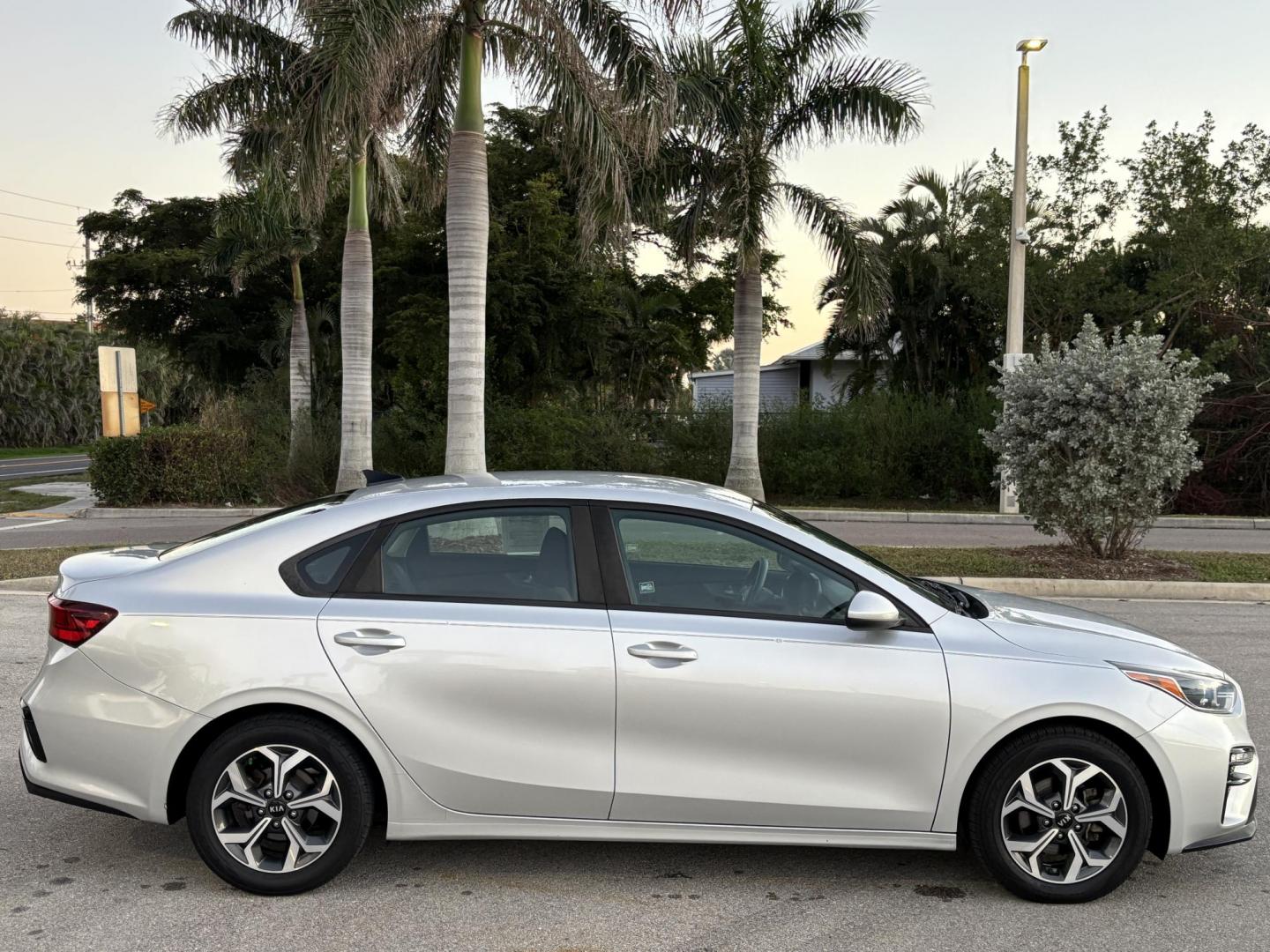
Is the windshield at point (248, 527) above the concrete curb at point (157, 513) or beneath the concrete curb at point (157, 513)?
above

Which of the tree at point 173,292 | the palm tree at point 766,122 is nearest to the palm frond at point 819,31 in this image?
the palm tree at point 766,122

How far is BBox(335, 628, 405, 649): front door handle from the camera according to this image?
3783mm

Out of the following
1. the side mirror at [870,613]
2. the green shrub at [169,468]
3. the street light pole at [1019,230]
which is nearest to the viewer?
the side mirror at [870,613]

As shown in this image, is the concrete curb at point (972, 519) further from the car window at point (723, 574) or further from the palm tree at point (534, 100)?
the car window at point (723, 574)

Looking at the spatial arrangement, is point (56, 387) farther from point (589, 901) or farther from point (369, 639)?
point (589, 901)

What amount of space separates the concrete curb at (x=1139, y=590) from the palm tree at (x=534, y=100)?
601 centimetres

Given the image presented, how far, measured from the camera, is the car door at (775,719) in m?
3.76

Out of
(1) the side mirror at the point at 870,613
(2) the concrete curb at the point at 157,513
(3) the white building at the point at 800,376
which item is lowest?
(2) the concrete curb at the point at 157,513

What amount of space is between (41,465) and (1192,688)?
4003cm

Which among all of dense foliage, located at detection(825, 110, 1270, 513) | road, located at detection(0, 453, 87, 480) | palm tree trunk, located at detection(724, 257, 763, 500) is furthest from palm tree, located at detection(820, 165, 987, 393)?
road, located at detection(0, 453, 87, 480)

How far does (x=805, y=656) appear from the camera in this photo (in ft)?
12.5

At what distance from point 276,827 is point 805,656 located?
6.50 feet

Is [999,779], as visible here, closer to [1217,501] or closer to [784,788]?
[784,788]

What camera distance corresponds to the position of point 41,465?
3694 centimetres
